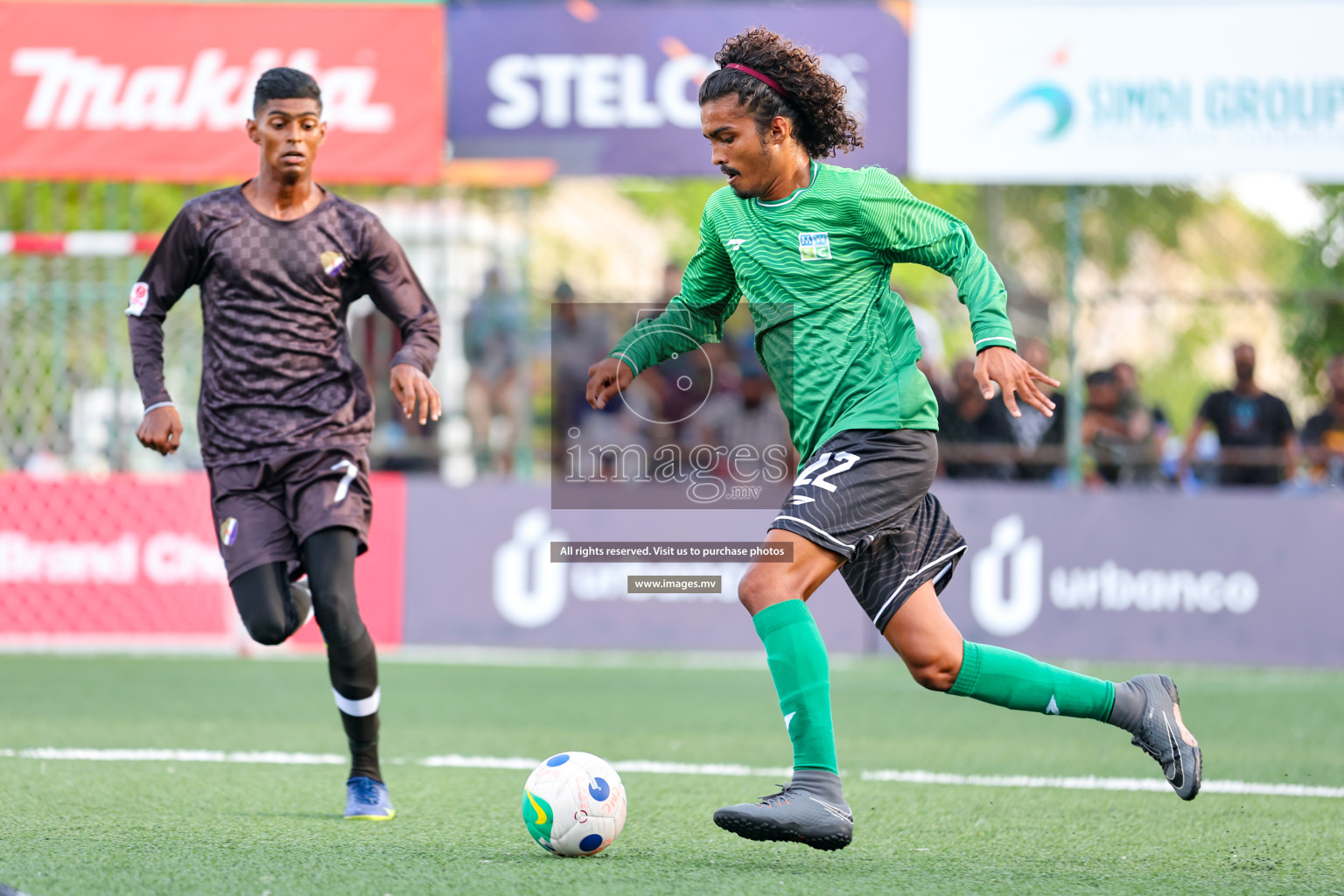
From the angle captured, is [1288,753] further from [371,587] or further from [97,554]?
[97,554]

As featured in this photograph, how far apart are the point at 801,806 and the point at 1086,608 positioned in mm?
6889

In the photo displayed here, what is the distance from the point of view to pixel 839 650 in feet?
35.1

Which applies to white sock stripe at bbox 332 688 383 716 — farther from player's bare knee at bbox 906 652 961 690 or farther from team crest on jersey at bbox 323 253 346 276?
player's bare knee at bbox 906 652 961 690

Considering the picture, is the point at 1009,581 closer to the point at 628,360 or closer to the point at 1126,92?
the point at 1126,92

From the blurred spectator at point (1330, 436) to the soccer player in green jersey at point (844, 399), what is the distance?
22.9ft

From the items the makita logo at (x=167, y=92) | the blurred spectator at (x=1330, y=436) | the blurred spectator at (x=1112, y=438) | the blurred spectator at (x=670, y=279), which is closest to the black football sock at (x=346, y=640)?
the blurred spectator at (x=670, y=279)

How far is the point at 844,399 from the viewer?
428 centimetres

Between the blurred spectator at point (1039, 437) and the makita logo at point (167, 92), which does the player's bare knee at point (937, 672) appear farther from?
the makita logo at point (167, 92)

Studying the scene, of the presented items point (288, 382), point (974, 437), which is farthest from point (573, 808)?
point (974, 437)

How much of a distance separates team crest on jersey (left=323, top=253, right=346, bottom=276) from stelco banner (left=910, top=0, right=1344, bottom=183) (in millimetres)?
6491

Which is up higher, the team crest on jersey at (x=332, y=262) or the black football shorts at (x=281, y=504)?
the team crest on jersey at (x=332, y=262)

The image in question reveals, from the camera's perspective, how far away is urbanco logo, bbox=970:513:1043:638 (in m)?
10.4

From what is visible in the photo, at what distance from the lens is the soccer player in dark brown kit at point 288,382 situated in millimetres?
4875

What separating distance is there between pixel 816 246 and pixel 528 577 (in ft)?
21.8
